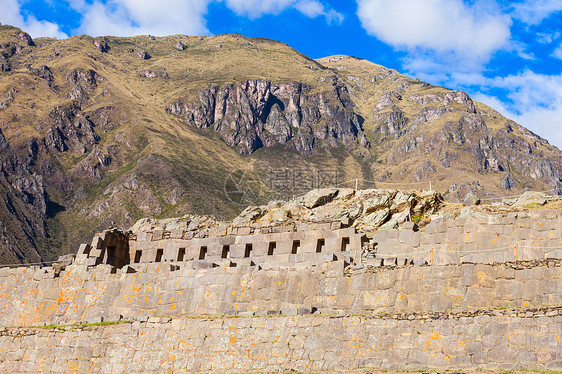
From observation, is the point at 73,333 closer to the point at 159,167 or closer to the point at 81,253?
the point at 81,253

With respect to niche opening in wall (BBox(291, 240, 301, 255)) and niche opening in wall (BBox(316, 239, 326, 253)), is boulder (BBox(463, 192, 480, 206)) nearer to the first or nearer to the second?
niche opening in wall (BBox(316, 239, 326, 253))

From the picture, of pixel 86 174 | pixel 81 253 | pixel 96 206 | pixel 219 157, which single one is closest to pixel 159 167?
pixel 96 206

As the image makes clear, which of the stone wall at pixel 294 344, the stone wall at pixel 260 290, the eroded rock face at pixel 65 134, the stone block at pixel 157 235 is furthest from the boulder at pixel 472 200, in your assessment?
the eroded rock face at pixel 65 134

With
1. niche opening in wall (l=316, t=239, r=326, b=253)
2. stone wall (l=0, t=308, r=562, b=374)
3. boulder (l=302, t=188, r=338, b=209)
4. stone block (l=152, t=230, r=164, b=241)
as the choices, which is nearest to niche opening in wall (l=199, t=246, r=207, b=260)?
stone block (l=152, t=230, r=164, b=241)

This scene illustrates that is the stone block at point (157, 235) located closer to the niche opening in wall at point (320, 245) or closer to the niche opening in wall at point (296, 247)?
the niche opening in wall at point (296, 247)

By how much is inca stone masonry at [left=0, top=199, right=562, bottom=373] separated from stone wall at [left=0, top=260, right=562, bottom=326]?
0.05m

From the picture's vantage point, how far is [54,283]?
1225 inches

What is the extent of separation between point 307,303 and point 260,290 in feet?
7.87

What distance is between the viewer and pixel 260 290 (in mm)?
25734

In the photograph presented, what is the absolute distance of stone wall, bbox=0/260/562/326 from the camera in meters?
20.7

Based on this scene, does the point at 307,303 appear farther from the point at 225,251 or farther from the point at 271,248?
the point at 225,251

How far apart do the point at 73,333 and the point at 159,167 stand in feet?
437

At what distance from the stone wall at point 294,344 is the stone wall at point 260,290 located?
1062 millimetres

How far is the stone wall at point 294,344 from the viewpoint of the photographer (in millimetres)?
17516
